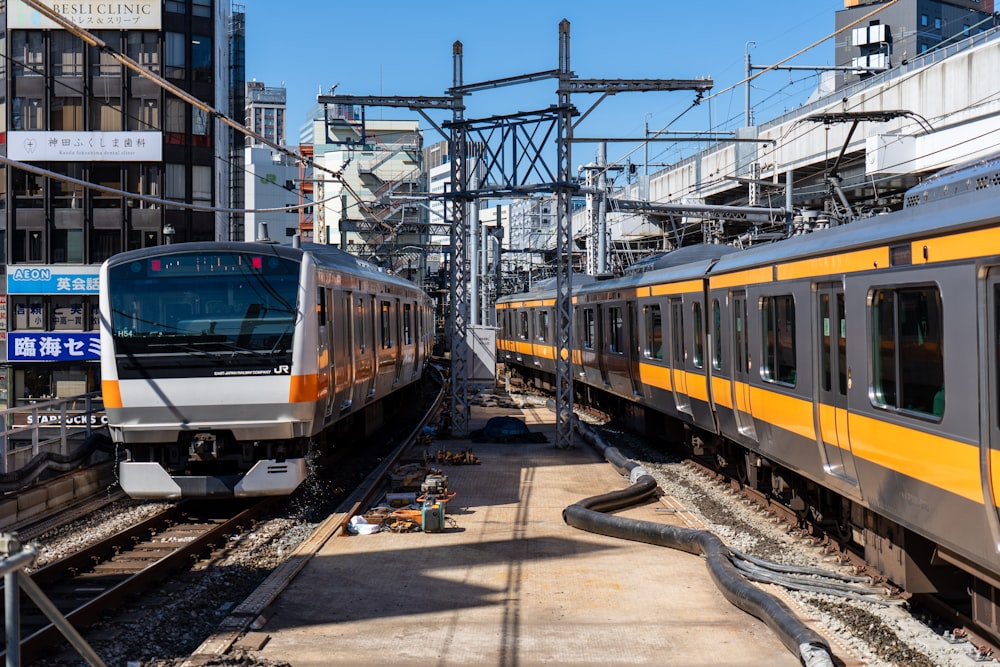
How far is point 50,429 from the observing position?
519 inches

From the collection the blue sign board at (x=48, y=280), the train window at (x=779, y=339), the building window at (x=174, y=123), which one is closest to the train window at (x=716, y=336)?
the train window at (x=779, y=339)

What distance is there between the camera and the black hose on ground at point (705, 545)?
6457 mm

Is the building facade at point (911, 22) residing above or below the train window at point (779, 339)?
above

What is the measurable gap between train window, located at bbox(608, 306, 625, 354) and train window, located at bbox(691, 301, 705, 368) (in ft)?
16.6

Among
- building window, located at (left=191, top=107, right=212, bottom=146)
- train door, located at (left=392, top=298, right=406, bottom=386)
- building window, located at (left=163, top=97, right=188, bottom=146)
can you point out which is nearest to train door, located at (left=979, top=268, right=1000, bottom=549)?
train door, located at (left=392, top=298, right=406, bottom=386)

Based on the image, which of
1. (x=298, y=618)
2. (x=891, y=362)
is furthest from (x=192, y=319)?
(x=891, y=362)

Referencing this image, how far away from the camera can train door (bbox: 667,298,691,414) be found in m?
14.8

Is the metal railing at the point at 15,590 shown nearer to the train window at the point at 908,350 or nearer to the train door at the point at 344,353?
the train window at the point at 908,350

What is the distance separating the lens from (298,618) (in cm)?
762

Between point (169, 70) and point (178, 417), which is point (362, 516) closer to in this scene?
point (178, 417)

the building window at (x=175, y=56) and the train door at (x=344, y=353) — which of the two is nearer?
the train door at (x=344, y=353)

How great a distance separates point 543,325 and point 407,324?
29.0 ft

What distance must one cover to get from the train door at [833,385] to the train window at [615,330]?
1011cm

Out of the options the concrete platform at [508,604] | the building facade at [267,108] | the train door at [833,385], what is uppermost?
the building facade at [267,108]
